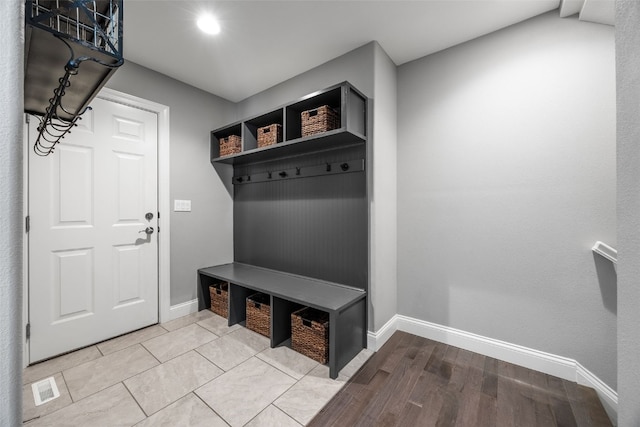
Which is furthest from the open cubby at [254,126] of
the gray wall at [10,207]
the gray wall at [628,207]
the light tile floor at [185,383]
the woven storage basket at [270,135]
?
the gray wall at [628,207]

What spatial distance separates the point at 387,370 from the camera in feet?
6.15

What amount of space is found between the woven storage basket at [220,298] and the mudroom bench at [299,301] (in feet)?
0.48

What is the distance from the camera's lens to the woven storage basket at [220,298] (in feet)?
8.94

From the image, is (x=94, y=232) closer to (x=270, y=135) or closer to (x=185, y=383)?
(x=185, y=383)

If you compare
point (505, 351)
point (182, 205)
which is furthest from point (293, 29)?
point (505, 351)

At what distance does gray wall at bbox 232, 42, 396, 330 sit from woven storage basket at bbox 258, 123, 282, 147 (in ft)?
1.79

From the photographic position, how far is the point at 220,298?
2.79m

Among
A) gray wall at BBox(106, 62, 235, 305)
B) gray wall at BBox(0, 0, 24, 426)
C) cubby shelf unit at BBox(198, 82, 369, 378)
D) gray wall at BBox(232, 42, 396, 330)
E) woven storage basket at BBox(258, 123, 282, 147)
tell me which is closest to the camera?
gray wall at BBox(0, 0, 24, 426)

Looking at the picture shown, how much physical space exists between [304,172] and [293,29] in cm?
118

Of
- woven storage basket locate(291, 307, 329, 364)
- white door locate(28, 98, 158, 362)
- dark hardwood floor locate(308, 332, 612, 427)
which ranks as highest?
white door locate(28, 98, 158, 362)

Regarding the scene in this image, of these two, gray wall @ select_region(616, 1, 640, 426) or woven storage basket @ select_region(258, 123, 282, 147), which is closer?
gray wall @ select_region(616, 1, 640, 426)

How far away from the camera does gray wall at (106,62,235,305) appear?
268 centimetres

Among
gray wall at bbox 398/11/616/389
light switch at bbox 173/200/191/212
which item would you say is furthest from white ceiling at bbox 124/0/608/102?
light switch at bbox 173/200/191/212

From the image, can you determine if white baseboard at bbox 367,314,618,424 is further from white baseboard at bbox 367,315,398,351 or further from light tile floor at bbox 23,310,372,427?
light tile floor at bbox 23,310,372,427
